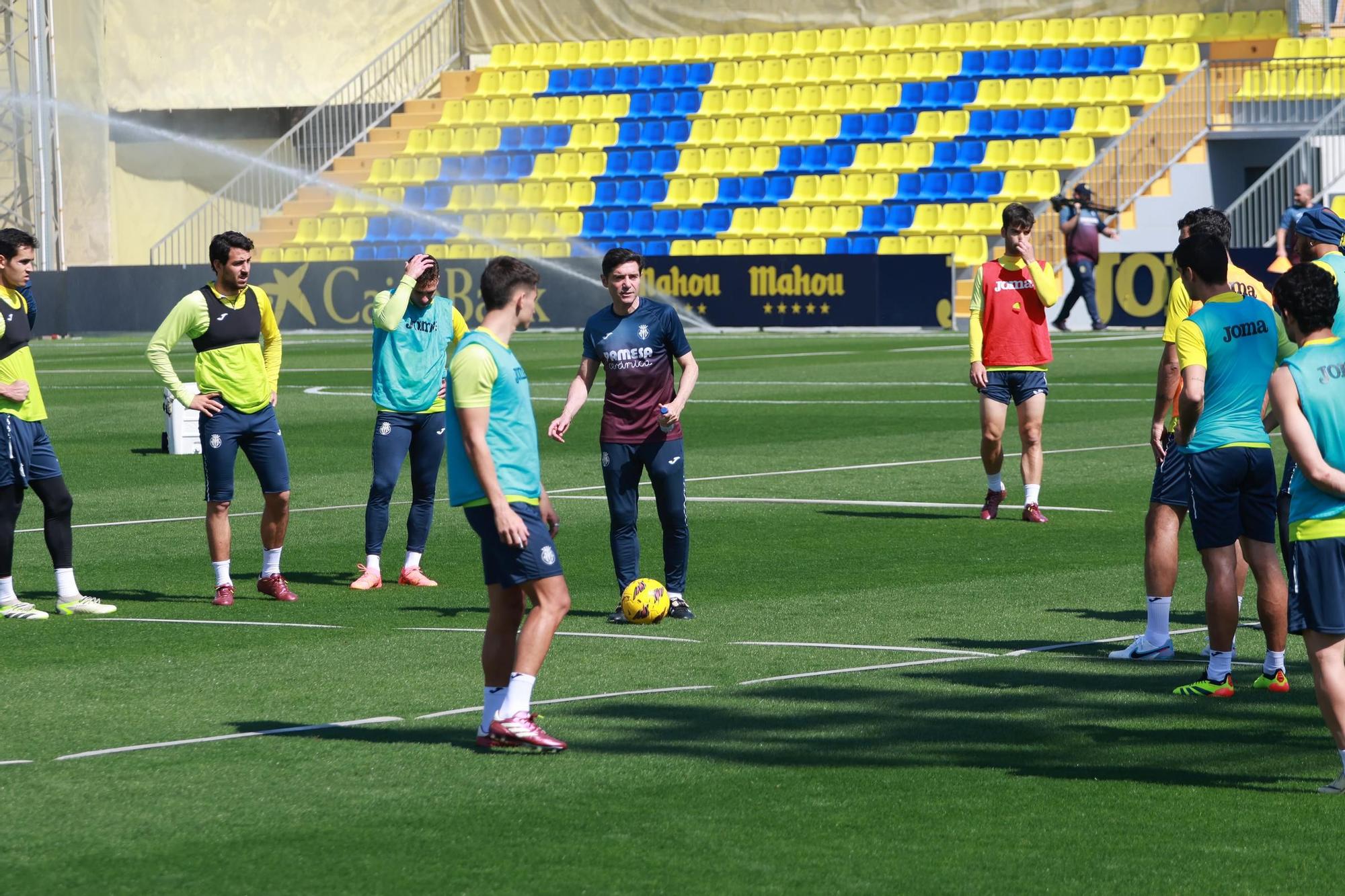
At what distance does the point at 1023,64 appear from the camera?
42812 mm

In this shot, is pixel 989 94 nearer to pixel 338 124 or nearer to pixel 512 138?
pixel 512 138

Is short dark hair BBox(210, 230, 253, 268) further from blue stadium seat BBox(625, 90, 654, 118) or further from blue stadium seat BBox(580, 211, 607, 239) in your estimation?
blue stadium seat BBox(625, 90, 654, 118)

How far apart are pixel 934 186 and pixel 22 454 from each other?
31.9 metres

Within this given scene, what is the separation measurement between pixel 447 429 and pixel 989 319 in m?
7.50

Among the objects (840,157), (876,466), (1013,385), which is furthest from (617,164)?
(1013,385)

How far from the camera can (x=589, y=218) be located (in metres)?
44.0

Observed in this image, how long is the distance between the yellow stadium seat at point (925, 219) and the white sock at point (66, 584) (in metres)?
30.2

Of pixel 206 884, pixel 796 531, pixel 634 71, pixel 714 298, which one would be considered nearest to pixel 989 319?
pixel 796 531

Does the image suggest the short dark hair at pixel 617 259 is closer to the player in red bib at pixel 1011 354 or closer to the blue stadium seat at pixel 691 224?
the player in red bib at pixel 1011 354

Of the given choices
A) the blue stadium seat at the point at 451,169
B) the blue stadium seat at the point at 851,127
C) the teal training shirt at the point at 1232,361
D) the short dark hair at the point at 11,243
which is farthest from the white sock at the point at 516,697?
the blue stadium seat at the point at 451,169

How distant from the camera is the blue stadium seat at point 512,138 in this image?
46.4m

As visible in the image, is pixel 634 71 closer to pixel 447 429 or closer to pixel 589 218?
pixel 589 218

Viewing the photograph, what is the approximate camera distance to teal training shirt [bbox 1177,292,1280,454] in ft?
26.3

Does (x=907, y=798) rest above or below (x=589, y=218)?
below
